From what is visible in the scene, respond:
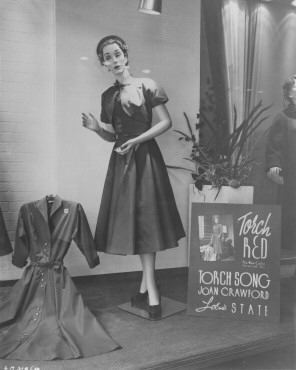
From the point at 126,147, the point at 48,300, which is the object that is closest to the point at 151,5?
the point at 126,147

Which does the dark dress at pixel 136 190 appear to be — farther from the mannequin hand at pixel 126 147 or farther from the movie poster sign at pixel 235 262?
the movie poster sign at pixel 235 262

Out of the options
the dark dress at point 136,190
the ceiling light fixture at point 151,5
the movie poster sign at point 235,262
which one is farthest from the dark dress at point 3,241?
the ceiling light fixture at point 151,5

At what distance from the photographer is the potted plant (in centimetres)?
256

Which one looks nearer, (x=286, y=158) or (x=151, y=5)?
(x=151, y=5)

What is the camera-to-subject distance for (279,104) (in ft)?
8.03

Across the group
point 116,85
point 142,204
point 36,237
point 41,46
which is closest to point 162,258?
point 142,204

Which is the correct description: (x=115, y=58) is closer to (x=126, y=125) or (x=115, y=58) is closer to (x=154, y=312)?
(x=126, y=125)

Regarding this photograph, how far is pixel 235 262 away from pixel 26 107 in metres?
1.68

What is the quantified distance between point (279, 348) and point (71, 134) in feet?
6.14

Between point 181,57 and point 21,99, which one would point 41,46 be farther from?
point 181,57

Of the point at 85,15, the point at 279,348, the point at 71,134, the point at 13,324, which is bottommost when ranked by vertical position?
the point at 279,348

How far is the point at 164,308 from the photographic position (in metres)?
2.50

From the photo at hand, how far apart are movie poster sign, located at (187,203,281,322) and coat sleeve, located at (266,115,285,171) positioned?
0.33 meters

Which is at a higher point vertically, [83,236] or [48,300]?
[83,236]
